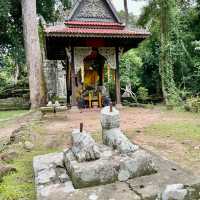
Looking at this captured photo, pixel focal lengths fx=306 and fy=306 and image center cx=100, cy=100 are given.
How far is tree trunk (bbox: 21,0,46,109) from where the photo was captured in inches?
559

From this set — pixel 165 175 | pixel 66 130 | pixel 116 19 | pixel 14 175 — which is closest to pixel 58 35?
pixel 116 19

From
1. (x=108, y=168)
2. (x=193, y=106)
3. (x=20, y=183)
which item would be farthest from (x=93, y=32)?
(x=108, y=168)

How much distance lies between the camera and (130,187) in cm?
329

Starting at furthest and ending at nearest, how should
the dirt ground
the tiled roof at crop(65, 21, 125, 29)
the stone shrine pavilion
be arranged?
1. the tiled roof at crop(65, 21, 125, 29)
2. the stone shrine pavilion
3. the dirt ground

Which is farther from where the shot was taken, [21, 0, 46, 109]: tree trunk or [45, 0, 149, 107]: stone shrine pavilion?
[21, 0, 46, 109]: tree trunk

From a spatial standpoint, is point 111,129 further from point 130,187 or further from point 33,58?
point 33,58

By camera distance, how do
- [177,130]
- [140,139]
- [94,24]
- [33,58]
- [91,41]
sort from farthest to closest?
[33,58], [91,41], [94,24], [177,130], [140,139]

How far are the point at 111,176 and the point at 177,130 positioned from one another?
3.92 m

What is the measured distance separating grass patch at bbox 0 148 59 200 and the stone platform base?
159 millimetres

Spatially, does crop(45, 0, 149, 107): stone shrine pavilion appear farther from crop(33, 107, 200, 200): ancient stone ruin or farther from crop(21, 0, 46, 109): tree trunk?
crop(33, 107, 200, 200): ancient stone ruin

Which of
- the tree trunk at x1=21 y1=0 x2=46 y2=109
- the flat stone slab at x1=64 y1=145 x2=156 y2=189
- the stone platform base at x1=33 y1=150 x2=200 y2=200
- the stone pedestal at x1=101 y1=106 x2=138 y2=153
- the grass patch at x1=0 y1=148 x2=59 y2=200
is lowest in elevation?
the grass patch at x1=0 y1=148 x2=59 y2=200

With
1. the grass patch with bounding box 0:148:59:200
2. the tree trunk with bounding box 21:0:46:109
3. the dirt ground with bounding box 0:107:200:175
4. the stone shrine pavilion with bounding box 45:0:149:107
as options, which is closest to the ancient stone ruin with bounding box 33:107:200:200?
the grass patch with bounding box 0:148:59:200

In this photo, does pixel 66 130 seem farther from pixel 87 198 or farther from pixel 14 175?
pixel 87 198

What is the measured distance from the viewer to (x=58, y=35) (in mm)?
11141
